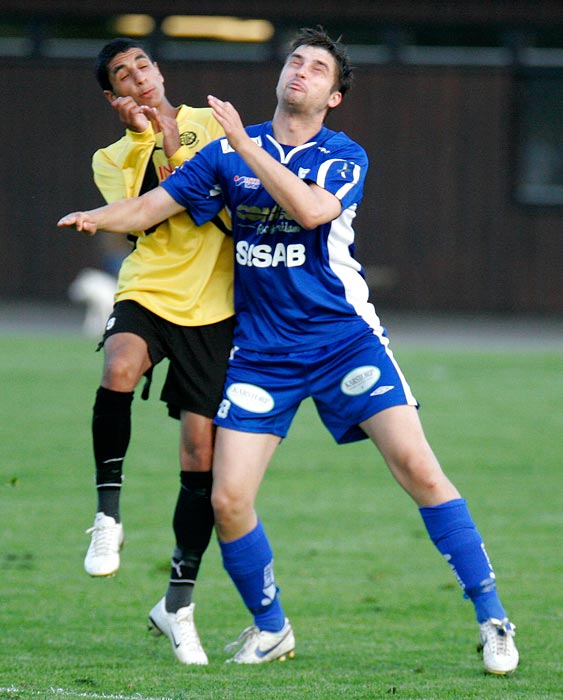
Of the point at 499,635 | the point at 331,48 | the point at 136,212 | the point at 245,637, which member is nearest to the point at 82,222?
the point at 136,212

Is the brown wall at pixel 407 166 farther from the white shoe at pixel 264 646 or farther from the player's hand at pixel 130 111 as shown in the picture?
the white shoe at pixel 264 646

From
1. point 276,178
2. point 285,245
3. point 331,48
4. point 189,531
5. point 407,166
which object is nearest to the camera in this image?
point 276,178

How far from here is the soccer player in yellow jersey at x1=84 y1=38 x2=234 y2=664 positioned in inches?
207

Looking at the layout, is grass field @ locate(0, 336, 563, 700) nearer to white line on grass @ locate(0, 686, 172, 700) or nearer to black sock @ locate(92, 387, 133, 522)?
white line on grass @ locate(0, 686, 172, 700)

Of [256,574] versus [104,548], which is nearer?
[104,548]

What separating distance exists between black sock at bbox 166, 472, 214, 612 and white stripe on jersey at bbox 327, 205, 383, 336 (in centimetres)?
92

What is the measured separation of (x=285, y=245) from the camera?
5133 mm

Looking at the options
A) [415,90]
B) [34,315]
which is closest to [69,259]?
[34,315]

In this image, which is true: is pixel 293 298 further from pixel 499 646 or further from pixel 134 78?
pixel 499 646

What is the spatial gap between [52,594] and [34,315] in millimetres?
13867

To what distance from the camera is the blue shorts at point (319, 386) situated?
5098mm

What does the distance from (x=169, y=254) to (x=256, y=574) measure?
1.35 m

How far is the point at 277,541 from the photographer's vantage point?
8008mm

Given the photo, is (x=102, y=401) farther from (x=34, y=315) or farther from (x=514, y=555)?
(x=34, y=315)
